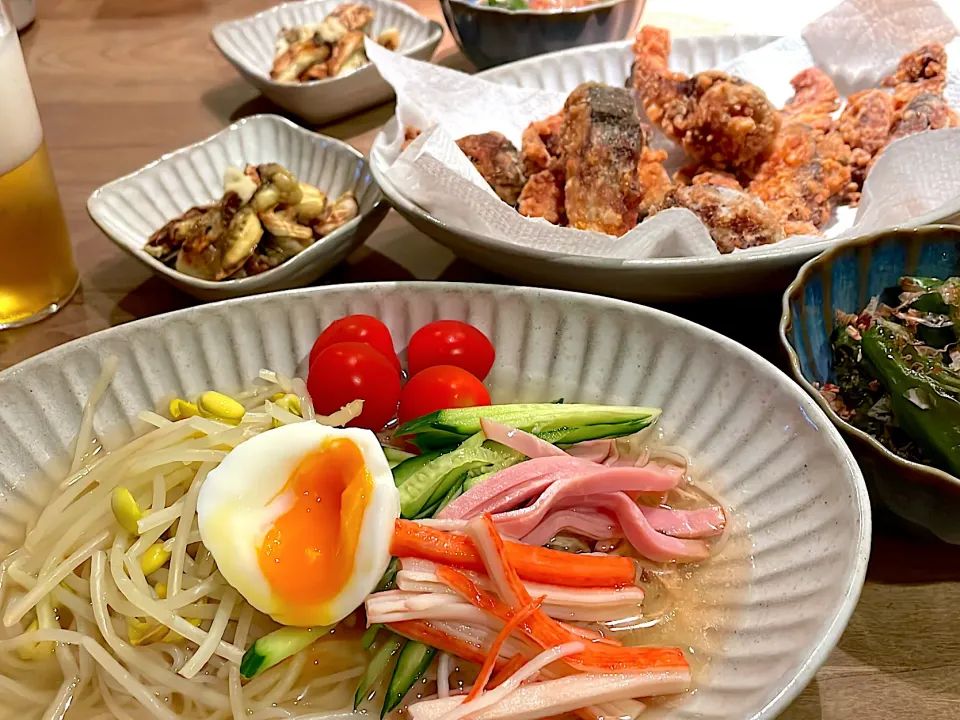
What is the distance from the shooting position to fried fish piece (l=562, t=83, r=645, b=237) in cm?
167

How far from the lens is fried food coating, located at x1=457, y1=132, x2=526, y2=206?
178 cm

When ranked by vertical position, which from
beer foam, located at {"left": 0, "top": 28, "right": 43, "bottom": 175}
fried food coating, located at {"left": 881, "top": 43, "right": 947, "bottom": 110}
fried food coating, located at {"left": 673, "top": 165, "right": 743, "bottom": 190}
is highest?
beer foam, located at {"left": 0, "top": 28, "right": 43, "bottom": 175}

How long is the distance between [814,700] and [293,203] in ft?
4.47

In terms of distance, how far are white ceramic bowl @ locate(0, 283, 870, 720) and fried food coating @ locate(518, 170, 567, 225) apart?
423mm

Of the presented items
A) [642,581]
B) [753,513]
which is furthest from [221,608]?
[753,513]

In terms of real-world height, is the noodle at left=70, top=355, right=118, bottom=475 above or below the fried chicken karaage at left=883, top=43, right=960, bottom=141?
below

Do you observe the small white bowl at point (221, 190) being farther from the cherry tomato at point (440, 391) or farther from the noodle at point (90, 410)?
the cherry tomato at point (440, 391)

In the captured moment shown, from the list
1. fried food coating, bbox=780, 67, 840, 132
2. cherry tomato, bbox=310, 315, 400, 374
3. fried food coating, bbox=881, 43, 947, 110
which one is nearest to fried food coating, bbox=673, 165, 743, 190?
fried food coating, bbox=780, 67, 840, 132

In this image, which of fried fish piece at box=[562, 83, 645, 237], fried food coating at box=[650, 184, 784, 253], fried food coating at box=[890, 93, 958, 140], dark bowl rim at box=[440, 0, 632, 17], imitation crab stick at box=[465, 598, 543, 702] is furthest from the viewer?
dark bowl rim at box=[440, 0, 632, 17]

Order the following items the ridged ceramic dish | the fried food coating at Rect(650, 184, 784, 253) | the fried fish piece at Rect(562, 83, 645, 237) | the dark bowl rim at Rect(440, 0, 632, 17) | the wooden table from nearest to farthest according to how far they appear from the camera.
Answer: the wooden table < the ridged ceramic dish < the fried food coating at Rect(650, 184, 784, 253) < the fried fish piece at Rect(562, 83, 645, 237) < the dark bowl rim at Rect(440, 0, 632, 17)

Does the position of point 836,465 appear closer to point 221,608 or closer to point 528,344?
point 528,344

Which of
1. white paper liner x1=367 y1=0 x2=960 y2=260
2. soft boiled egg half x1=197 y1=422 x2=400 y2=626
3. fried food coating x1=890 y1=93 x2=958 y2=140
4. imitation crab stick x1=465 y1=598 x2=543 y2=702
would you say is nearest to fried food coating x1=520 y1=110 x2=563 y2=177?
white paper liner x1=367 y1=0 x2=960 y2=260

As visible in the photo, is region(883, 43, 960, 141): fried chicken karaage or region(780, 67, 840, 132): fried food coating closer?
region(883, 43, 960, 141): fried chicken karaage

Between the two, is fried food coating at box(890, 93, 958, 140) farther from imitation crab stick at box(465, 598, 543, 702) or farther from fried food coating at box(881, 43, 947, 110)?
imitation crab stick at box(465, 598, 543, 702)
